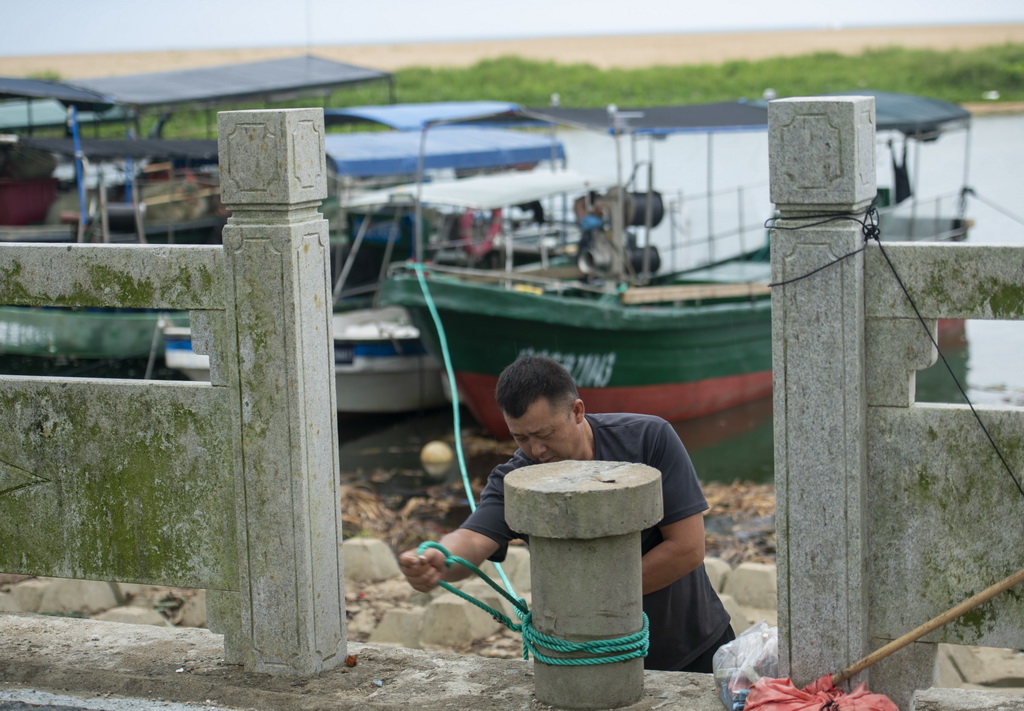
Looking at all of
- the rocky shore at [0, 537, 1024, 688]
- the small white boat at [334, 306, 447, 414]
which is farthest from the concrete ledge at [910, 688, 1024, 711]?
the small white boat at [334, 306, 447, 414]

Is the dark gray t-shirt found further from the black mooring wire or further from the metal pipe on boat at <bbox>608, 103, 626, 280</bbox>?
the metal pipe on boat at <bbox>608, 103, 626, 280</bbox>

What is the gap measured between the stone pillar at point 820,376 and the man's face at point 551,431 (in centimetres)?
61

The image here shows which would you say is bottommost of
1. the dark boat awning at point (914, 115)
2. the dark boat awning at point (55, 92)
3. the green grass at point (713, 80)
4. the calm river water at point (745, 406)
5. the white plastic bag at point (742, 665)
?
the calm river water at point (745, 406)

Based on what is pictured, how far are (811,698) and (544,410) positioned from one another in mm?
1099

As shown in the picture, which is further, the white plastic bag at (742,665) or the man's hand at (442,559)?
the white plastic bag at (742,665)

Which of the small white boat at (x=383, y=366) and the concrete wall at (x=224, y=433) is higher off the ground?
the concrete wall at (x=224, y=433)

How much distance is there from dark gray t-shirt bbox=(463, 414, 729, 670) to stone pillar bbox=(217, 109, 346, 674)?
55 centimetres

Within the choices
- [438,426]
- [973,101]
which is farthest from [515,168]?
[973,101]

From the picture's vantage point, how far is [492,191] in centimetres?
1331

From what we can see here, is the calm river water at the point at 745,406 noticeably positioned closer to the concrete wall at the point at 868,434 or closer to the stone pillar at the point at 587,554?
the stone pillar at the point at 587,554

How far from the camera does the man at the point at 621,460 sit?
11.8 ft

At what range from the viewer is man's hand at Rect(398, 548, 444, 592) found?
334 cm

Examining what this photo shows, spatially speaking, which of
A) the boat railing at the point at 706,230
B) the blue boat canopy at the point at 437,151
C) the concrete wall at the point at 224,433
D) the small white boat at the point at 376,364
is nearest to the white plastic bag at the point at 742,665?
the concrete wall at the point at 224,433

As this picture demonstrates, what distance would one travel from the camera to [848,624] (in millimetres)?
3395
